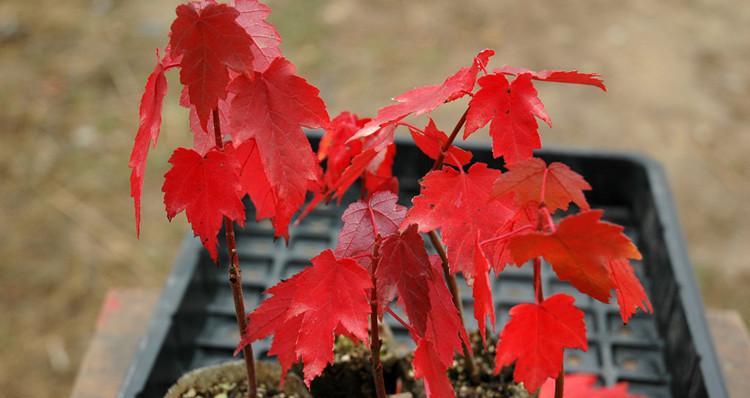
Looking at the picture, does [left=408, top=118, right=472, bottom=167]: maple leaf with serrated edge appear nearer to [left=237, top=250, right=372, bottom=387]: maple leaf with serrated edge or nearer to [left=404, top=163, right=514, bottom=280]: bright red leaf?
[left=404, top=163, right=514, bottom=280]: bright red leaf

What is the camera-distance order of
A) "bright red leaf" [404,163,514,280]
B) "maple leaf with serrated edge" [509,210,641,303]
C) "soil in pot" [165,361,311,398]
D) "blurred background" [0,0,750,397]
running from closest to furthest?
"maple leaf with serrated edge" [509,210,641,303] → "bright red leaf" [404,163,514,280] → "soil in pot" [165,361,311,398] → "blurred background" [0,0,750,397]

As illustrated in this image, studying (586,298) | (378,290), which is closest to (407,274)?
(378,290)

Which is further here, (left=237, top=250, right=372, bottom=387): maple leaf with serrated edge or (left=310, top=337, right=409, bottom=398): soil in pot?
(left=310, top=337, right=409, bottom=398): soil in pot

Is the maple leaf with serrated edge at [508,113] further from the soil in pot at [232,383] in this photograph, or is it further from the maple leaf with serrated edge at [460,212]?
the soil in pot at [232,383]

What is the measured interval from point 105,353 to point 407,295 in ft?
2.04

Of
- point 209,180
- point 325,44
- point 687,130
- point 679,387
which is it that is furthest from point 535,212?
point 325,44

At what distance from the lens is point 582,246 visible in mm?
513

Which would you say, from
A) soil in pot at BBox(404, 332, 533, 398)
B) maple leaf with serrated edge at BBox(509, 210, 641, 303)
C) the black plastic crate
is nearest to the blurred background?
the black plastic crate

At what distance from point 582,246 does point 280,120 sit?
0.22m

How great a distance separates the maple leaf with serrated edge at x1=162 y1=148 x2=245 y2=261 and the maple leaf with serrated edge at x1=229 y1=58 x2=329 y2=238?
0.04 metres

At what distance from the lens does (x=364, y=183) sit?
792mm

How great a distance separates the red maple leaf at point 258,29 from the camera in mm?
589

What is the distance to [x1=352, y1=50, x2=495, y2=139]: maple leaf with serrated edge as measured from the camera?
1.97 ft

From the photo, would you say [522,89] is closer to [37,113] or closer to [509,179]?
[509,179]
